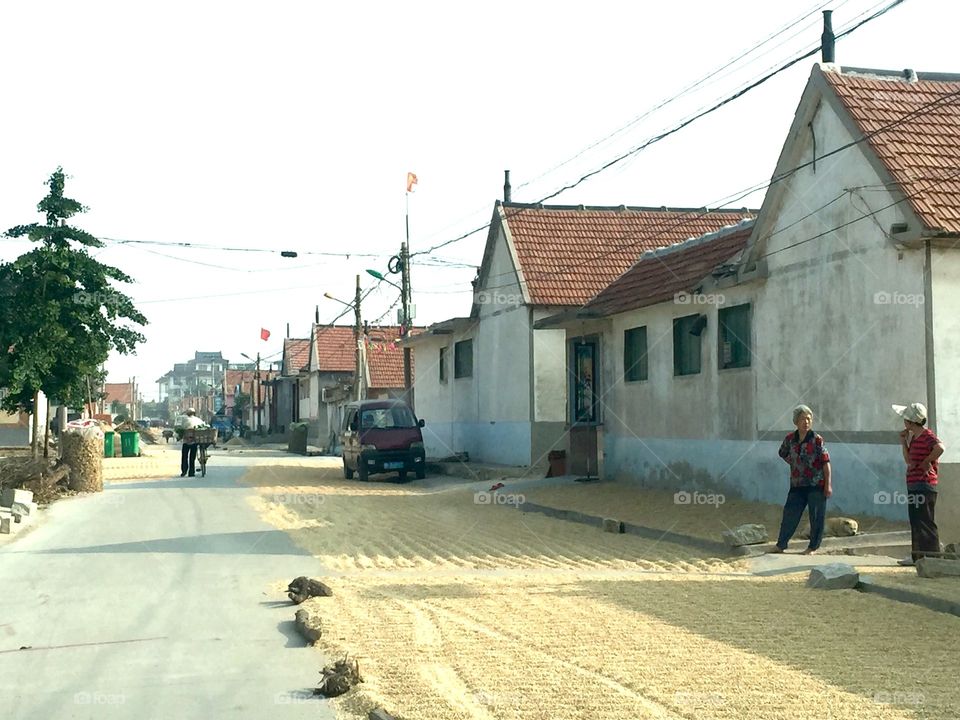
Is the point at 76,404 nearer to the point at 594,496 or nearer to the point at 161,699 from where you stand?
the point at 594,496

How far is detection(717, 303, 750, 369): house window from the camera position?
743 inches

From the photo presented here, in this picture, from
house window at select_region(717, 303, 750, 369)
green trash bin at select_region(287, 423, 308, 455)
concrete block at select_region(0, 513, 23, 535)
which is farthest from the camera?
green trash bin at select_region(287, 423, 308, 455)

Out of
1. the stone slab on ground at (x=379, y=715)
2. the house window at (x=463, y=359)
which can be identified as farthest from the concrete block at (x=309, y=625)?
the house window at (x=463, y=359)

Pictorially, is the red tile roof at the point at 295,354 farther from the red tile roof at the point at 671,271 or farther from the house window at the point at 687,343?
the house window at the point at 687,343

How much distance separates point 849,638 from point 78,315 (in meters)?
22.3

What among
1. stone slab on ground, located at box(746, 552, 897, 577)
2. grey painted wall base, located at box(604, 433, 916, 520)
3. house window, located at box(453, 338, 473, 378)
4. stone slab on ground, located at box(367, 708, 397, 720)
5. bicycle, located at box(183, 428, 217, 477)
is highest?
house window, located at box(453, 338, 473, 378)

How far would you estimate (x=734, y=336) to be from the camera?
19.4 meters

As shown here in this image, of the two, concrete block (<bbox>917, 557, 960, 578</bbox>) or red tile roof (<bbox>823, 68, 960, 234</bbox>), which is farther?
red tile roof (<bbox>823, 68, 960, 234</bbox>)

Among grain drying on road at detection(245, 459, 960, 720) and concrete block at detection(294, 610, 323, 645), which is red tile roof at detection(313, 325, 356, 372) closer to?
grain drying on road at detection(245, 459, 960, 720)

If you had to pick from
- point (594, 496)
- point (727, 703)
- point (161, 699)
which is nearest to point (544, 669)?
A: point (727, 703)

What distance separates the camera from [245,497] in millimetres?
24297

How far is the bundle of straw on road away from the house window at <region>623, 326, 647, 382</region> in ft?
41.2

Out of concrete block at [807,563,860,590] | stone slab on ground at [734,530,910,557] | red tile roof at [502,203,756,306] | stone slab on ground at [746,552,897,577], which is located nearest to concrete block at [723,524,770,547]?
stone slab on ground at [734,530,910,557]

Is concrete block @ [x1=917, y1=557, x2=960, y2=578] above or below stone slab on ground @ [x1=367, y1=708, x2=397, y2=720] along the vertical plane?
above
